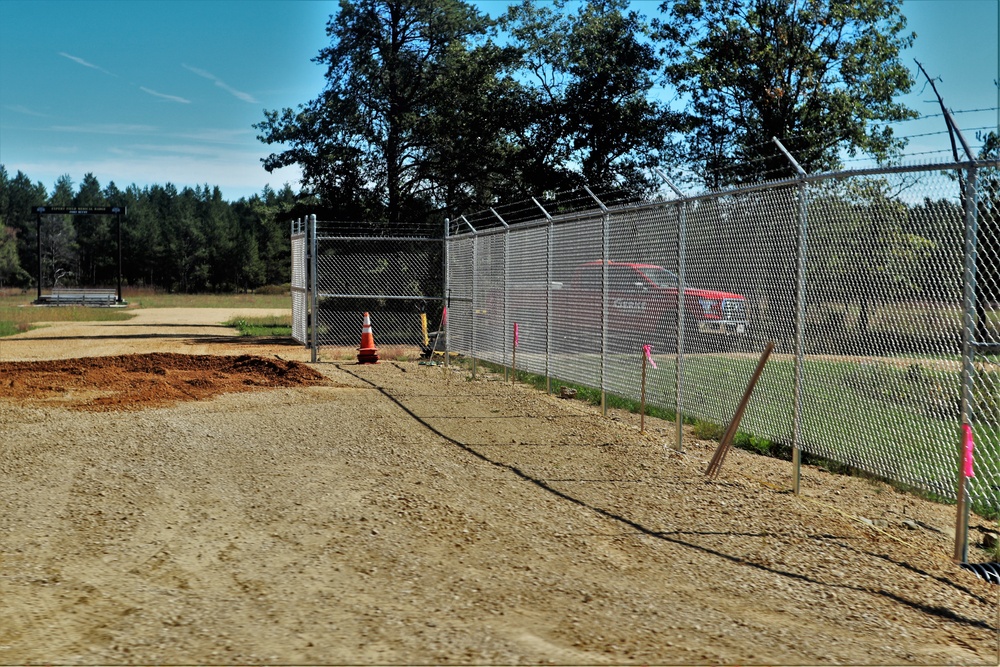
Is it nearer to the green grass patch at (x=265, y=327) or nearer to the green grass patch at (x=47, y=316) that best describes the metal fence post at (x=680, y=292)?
the green grass patch at (x=265, y=327)

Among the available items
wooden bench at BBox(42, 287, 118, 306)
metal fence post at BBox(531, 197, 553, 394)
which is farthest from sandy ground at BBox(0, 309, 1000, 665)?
wooden bench at BBox(42, 287, 118, 306)

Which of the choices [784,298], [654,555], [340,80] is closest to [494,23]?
[340,80]

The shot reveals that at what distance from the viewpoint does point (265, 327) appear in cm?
3053

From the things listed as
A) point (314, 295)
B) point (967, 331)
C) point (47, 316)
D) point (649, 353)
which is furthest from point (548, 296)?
point (47, 316)

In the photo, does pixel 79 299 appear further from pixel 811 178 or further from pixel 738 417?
pixel 811 178

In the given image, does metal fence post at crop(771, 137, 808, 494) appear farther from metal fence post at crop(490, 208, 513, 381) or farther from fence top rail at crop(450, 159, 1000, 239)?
metal fence post at crop(490, 208, 513, 381)

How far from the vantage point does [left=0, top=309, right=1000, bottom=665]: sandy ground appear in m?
4.21

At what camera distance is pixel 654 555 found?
18.6 feet

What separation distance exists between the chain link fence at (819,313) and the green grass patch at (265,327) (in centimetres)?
1699

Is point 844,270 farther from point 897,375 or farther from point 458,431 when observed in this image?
point 458,431

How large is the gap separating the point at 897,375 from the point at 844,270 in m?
0.90

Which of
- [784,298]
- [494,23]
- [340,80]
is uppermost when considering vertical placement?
[494,23]

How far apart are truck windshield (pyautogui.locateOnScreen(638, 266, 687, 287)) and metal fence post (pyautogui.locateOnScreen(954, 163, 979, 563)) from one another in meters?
4.28

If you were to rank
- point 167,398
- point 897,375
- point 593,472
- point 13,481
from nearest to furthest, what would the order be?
point 897,375, point 13,481, point 593,472, point 167,398
